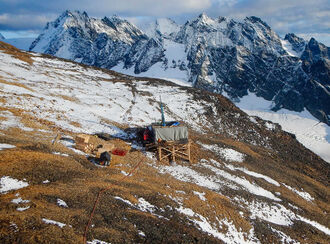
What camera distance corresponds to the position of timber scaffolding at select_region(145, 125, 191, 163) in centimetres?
2617

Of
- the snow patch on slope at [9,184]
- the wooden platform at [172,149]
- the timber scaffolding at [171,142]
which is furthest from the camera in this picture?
the timber scaffolding at [171,142]

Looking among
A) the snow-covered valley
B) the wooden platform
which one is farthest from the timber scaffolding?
the snow-covered valley

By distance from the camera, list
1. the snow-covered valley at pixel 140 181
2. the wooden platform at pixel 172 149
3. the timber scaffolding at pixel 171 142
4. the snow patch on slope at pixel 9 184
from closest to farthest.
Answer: the snow-covered valley at pixel 140 181 → the snow patch on slope at pixel 9 184 → the wooden platform at pixel 172 149 → the timber scaffolding at pixel 171 142

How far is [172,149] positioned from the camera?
26500 mm

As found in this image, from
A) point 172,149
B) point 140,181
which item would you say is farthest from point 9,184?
point 172,149

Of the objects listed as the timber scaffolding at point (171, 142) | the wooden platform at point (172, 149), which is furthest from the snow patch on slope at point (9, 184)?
the timber scaffolding at point (171, 142)

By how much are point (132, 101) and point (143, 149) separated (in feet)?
79.5

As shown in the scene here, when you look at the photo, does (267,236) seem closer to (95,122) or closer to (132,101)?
(95,122)

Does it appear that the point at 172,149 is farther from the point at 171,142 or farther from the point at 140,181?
the point at 140,181

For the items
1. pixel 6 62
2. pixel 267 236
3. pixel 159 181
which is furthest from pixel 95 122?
pixel 6 62

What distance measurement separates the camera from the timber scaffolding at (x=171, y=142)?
26172 millimetres

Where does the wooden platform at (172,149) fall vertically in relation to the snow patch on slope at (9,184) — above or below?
below

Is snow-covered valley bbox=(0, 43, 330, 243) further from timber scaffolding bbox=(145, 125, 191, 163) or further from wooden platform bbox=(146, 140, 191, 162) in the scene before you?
timber scaffolding bbox=(145, 125, 191, 163)

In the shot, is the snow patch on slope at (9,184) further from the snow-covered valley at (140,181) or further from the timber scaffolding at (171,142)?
the timber scaffolding at (171,142)
